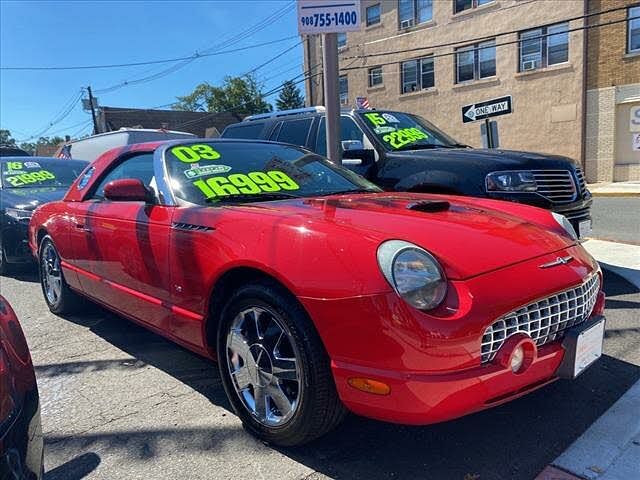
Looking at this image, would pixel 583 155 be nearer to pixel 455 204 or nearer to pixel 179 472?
pixel 455 204

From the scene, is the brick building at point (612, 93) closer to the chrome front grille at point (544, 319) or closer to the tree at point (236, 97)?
the chrome front grille at point (544, 319)

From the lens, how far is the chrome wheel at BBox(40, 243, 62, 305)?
A: 4.83 m

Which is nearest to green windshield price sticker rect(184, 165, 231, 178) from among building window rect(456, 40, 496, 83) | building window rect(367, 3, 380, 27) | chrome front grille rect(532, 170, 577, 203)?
chrome front grille rect(532, 170, 577, 203)

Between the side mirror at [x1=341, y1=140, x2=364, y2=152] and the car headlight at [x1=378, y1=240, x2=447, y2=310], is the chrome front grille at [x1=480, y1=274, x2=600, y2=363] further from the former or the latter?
the side mirror at [x1=341, y1=140, x2=364, y2=152]

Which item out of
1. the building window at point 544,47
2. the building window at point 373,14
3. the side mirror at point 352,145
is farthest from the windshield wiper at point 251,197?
the building window at point 373,14

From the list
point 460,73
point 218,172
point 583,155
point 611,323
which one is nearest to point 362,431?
point 218,172

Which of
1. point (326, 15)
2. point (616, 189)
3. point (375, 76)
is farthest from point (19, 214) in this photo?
point (375, 76)

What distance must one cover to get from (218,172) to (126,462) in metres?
1.79

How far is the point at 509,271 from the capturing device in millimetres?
2291

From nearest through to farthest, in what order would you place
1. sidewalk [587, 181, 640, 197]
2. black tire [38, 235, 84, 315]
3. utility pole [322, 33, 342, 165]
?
black tire [38, 235, 84, 315], utility pole [322, 33, 342, 165], sidewalk [587, 181, 640, 197]

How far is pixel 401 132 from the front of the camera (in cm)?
626

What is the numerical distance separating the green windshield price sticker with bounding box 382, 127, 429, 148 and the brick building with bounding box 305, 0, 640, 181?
1610 cm

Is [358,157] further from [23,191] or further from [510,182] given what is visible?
[23,191]

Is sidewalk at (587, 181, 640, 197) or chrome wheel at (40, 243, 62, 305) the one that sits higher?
chrome wheel at (40, 243, 62, 305)
